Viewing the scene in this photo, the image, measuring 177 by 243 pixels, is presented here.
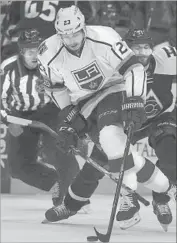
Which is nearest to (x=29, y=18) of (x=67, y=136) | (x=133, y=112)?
(x=67, y=136)

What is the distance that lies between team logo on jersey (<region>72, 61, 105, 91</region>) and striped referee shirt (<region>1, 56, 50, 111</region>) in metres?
1.41

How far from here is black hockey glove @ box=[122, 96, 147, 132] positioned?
164 inches

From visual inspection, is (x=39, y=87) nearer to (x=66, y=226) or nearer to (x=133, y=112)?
(x=66, y=226)

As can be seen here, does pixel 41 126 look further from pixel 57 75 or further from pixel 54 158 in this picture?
pixel 57 75

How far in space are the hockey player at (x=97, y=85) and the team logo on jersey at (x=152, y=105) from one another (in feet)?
1.32

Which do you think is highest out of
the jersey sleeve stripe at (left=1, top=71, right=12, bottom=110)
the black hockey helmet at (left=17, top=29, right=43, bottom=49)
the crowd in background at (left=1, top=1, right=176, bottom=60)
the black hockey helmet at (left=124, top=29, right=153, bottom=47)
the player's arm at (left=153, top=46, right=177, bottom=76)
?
the black hockey helmet at (left=124, top=29, right=153, bottom=47)

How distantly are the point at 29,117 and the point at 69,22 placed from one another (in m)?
1.67

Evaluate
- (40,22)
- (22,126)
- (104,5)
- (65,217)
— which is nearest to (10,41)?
(40,22)

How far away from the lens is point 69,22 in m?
4.29

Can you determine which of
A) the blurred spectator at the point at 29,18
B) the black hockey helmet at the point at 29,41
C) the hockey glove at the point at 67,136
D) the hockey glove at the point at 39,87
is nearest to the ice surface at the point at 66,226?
the hockey glove at the point at 67,136

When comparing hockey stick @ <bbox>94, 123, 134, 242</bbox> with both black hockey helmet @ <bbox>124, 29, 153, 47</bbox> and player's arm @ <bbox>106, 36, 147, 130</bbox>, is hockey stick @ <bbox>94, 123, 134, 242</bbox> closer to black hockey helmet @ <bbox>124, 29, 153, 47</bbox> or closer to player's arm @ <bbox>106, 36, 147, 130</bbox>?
player's arm @ <bbox>106, 36, 147, 130</bbox>

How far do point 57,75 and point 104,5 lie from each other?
2466 millimetres

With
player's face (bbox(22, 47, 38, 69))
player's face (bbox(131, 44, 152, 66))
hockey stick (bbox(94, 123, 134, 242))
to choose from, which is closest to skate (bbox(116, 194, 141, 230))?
hockey stick (bbox(94, 123, 134, 242))

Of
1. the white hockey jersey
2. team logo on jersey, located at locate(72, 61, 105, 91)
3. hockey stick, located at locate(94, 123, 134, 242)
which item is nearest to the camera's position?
hockey stick, located at locate(94, 123, 134, 242)
